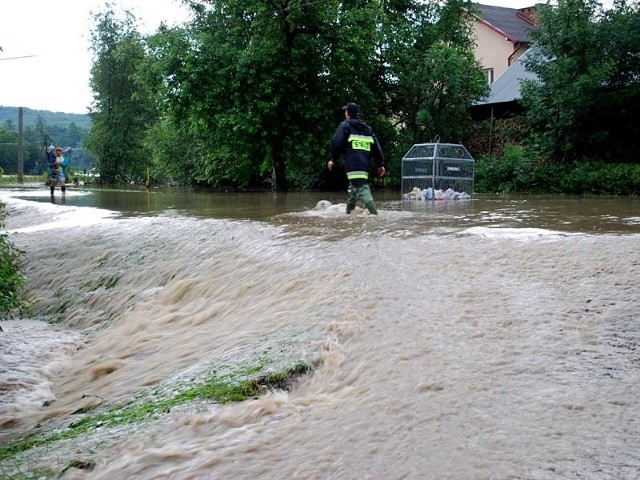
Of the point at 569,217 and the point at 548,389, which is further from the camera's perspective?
A: the point at 569,217

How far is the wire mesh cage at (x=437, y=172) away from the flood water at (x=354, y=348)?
6.44 metres

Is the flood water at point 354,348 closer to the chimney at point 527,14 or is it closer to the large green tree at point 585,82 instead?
the large green tree at point 585,82

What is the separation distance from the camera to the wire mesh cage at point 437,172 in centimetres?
1853

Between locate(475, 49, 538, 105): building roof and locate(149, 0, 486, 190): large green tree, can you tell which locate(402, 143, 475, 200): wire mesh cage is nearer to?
locate(149, 0, 486, 190): large green tree

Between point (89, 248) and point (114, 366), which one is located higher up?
point (89, 248)

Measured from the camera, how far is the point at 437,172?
18.6 meters

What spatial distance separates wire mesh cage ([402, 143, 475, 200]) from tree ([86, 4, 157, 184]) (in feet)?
105

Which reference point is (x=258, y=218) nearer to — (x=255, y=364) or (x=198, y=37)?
(x=255, y=364)

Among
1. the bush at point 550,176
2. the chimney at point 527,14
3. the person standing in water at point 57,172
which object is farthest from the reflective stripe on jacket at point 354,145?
the chimney at point 527,14

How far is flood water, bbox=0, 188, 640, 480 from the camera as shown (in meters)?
4.38

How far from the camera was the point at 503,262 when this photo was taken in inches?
312

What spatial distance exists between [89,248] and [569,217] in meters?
8.63

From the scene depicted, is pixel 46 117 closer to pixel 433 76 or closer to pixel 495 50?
pixel 495 50

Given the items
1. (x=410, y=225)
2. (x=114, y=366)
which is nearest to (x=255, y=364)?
(x=114, y=366)
